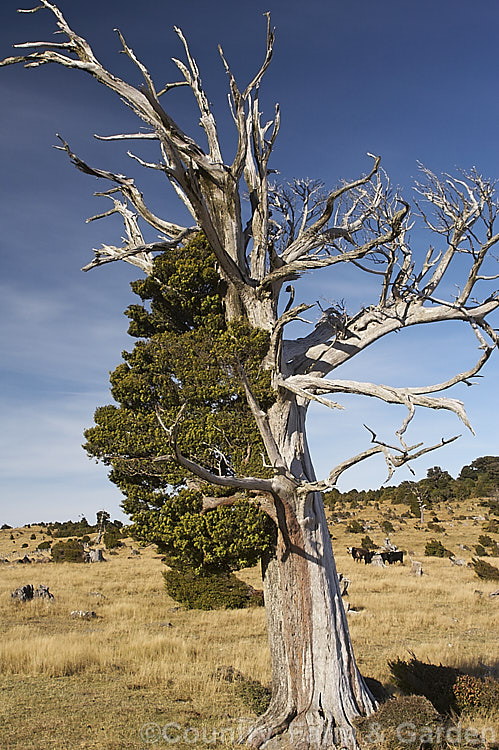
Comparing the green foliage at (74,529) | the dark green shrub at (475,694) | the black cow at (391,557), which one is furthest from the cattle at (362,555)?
the green foliage at (74,529)

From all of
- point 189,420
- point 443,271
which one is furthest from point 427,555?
point 189,420

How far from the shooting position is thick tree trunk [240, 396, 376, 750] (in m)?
8.05

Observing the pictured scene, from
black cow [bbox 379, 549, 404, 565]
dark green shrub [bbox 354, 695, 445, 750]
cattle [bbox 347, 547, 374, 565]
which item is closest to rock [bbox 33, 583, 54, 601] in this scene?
dark green shrub [bbox 354, 695, 445, 750]

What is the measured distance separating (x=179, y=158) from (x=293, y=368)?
12.9ft

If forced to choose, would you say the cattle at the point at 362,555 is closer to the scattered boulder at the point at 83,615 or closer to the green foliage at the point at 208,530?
the scattered boulder at the point at 83,615

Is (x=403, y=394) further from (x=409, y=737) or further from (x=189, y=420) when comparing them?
(x=409, y=737)

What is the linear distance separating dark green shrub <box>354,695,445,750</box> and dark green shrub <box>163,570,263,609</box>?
12.2m

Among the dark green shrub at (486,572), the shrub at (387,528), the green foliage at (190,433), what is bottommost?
the dark green shrub at (486,572)

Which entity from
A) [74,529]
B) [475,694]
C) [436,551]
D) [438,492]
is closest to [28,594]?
[475,694]

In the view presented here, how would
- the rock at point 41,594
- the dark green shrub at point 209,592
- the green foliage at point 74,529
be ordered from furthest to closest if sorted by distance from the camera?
the green foliage at point 74,529 < the rock at point 41,594 < the dark green shrub at point 209,592

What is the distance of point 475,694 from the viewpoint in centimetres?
926

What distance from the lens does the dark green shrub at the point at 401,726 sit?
7594 millimetres

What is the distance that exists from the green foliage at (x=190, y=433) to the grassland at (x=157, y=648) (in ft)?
9.30

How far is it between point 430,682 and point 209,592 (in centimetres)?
1151
